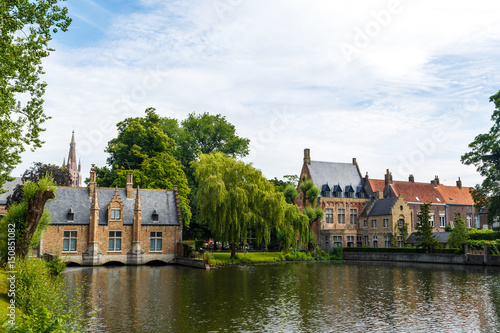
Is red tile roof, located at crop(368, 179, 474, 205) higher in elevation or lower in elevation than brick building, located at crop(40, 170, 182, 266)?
higher

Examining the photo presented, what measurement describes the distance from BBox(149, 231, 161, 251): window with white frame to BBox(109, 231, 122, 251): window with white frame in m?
2.98

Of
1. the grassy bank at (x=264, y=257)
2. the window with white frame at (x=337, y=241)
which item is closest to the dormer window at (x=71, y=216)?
the grassy bank at (x=264, y=257)

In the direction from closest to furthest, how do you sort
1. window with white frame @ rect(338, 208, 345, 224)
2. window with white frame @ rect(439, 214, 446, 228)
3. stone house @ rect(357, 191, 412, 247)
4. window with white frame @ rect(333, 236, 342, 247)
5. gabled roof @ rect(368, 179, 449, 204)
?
stone house @ rect(357, 191, 412, 247) < window with white frame @ rect(333, 236, 342, 247) < window with white frame @ rect(338, 208, 345, 224) < gabled roof @ rect(368, 179, 449, 204) < window with white frame @ rect(439, 214, 446, 228)

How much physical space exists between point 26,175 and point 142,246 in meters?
14.7

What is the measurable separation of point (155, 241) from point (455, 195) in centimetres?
4615

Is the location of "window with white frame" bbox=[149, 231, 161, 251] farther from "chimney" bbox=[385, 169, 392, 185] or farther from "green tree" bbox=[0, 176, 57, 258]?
"chimney" bbox=[385, 169, 392, 185]

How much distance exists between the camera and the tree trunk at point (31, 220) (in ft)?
65.3

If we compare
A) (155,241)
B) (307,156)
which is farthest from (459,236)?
(155,241)

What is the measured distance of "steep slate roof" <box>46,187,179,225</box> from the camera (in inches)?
1646

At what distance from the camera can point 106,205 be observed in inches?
1711

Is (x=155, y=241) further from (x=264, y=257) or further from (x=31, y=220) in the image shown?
(x=31, y=220)

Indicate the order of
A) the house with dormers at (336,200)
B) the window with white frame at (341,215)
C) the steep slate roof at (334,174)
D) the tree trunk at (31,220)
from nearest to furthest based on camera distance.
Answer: the tree trunk at (31,220)
the house with dormers at (336,200)
the window with white frame at (341,215)
the steep slate roof at (334,174)

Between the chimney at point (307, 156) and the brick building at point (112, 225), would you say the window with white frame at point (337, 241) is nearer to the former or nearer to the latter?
the chimney at point (307, 156)

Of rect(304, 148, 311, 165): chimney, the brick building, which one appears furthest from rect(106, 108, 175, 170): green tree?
rect(304, 148, 311, 165): chimney
